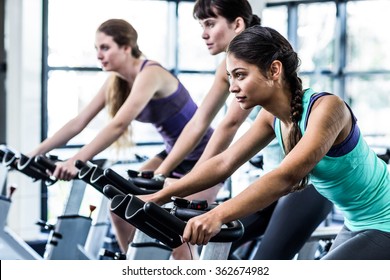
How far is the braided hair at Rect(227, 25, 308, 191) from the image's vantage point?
1.68 meters

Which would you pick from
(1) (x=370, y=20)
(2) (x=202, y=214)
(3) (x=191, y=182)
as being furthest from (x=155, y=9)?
(2) (x=202, y=214)

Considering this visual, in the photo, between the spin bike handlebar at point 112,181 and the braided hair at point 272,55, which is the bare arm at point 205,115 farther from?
the braided hair at point 272,55

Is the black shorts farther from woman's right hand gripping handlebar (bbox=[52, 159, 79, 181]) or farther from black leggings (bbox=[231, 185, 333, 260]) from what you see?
black leggings (bbox=[231, 185, 333, 260])

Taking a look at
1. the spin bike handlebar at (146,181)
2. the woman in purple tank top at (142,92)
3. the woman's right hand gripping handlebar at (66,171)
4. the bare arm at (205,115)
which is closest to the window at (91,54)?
the woman in purple tank top at (142,92)

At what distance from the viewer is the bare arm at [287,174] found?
1.48 meters

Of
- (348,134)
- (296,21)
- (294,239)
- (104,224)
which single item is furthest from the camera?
(296,21)

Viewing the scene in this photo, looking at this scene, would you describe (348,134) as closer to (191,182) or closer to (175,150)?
(191,182)

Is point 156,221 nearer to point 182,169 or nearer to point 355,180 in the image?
point 355,180

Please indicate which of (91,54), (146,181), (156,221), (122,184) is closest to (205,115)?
(146,181)

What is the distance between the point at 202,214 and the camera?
1557 mm

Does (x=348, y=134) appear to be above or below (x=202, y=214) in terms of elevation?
above

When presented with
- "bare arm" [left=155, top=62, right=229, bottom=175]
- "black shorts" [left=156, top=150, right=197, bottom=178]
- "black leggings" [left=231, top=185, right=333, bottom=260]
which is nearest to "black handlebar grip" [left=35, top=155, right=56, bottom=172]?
"black shorts" [left=156, top=150, right=197, bottom=178]

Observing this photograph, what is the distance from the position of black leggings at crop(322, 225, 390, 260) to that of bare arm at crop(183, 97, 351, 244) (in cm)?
22
